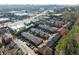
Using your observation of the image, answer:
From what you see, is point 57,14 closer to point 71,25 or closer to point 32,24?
point 71,25

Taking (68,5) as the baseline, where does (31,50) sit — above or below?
below

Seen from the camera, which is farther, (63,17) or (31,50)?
(63,17)

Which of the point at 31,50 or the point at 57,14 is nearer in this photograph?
the point at 31,50
